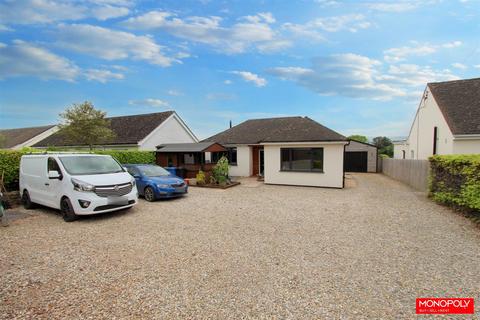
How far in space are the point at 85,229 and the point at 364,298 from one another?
6365 millimetres

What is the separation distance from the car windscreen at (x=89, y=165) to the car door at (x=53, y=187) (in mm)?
274

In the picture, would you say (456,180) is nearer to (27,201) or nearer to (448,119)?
(448,119)

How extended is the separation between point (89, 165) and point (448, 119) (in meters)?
18.7

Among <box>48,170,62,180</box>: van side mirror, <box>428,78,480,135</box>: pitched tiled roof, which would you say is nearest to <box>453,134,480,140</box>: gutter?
<box>428,78,480,135</box>: pitched tiled roof

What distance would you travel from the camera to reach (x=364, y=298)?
3.07 meters

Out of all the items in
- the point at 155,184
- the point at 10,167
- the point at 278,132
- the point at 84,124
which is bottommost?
the point at 155,184

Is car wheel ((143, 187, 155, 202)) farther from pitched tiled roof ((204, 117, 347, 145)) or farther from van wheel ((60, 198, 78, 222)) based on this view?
pitched tiled roof ((204, 117, 347, 145))

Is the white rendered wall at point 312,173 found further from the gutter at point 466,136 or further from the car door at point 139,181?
the car door at point 139,181

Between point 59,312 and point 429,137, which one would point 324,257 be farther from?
point 429,137

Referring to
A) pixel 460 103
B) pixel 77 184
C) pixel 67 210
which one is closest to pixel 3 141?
pixel 67 210

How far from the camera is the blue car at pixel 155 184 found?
9.19m

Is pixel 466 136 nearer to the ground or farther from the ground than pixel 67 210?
farther from the ground

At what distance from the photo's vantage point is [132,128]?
22109 millimetres

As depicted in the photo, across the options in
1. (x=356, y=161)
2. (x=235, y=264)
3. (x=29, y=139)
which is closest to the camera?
(x=235, y=264)
